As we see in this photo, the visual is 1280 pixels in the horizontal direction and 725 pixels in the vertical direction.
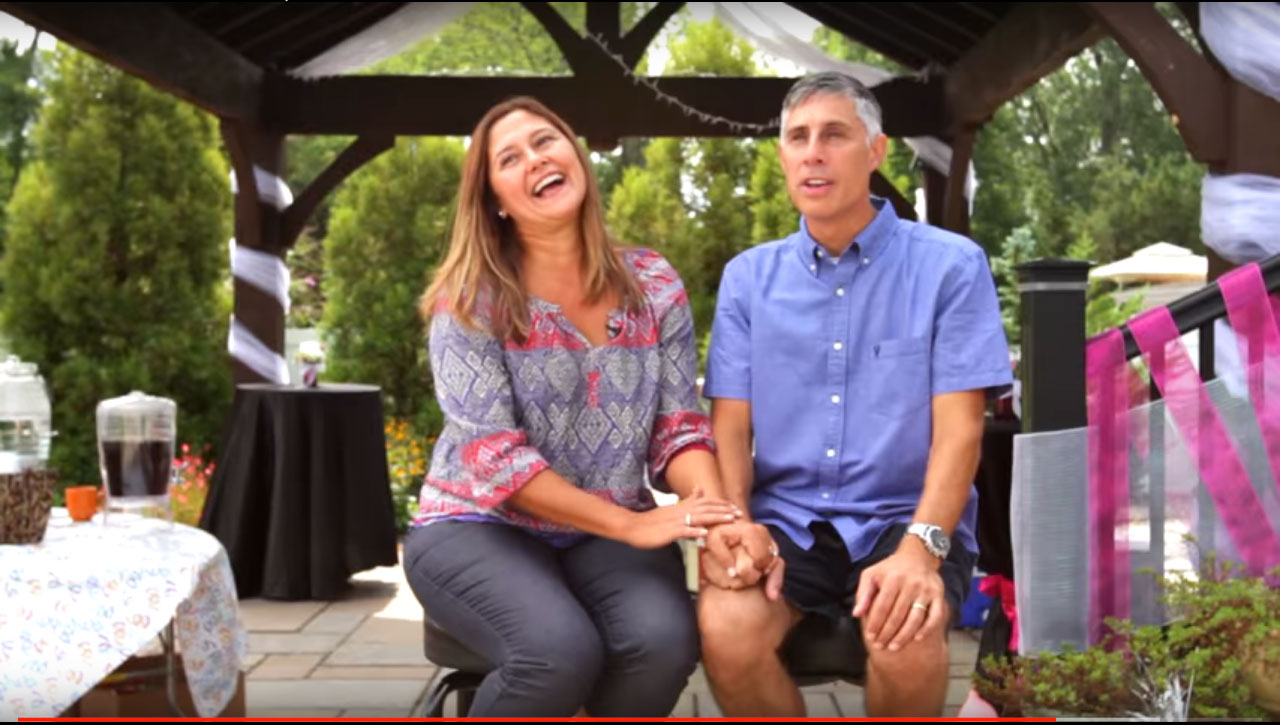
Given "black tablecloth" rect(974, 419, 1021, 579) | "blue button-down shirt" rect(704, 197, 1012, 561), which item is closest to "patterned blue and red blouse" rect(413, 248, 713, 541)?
"blue button-down shirt" rect(704, 197, 1012, 561)

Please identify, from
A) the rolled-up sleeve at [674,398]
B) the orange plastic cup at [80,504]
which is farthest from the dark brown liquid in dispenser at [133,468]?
the rolled-up sleeve at [674,398]

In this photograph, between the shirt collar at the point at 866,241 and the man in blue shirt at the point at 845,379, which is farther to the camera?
the shirt collar at the point at 866,241

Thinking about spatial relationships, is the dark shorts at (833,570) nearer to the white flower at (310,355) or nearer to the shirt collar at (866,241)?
the shirt collar at (866,241)

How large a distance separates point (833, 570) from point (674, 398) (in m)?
0.40

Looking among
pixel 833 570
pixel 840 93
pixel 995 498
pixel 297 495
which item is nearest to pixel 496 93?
pixel 297 495

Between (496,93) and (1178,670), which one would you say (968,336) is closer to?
(1178,670)

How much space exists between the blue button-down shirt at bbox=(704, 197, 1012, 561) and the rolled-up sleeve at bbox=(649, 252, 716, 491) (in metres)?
0.06

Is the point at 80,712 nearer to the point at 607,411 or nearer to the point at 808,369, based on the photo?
the point at 607,411

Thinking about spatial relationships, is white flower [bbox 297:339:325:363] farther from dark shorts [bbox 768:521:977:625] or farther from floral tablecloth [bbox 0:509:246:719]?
dark shorts [bbox 768:521:977:625]

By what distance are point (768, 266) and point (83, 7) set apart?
3669 millimetres

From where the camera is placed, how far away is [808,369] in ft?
8.27

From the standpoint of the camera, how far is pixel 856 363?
250 cm

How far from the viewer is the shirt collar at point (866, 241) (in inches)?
100

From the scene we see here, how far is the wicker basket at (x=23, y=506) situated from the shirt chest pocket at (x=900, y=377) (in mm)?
1675
